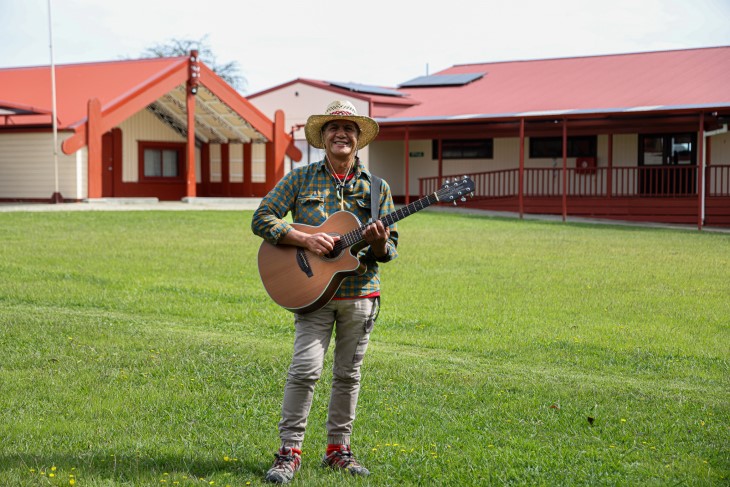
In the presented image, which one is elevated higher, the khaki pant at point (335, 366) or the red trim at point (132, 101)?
the red trim at point (132, 101)

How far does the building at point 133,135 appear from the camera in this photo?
1061 inches

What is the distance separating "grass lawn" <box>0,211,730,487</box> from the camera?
504 cm

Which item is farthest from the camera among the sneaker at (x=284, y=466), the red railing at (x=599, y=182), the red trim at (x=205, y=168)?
the red trim at (x=205, y=168)

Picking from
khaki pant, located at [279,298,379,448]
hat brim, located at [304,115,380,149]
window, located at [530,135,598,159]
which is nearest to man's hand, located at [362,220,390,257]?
khaki pant, located at [279,298,379,448]

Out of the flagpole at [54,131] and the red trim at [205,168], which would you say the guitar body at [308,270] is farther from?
the red trim at [205,168]

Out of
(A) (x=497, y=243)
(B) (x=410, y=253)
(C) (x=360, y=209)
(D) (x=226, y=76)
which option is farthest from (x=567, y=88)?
(D) (x=226, y=76)

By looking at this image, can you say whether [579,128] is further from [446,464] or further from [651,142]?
[446,464]

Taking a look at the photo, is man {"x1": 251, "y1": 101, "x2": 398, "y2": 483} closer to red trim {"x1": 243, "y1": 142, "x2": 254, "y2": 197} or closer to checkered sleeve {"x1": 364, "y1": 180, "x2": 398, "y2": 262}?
checkered sleeve {"x1": 364, "y1": 180, "x2": 398, "y2": 262}

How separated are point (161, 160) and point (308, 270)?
27.9 m

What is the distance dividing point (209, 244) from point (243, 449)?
40.4 ft

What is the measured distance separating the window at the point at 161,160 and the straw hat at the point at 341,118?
26.7 meters

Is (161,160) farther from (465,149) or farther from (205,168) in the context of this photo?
(465,149)

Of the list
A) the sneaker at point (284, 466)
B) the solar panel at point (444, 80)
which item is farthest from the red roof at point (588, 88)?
the sneaker at point (284, 466)

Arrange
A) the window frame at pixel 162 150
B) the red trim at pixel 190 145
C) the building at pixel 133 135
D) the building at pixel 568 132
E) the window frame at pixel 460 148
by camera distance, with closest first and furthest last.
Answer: the building at pixel 568 132 < the building at pixel 133 135 < the red trim at pixel 190 145 < the window frame at pixel 162 150 < the window frame at pixel 460 148
